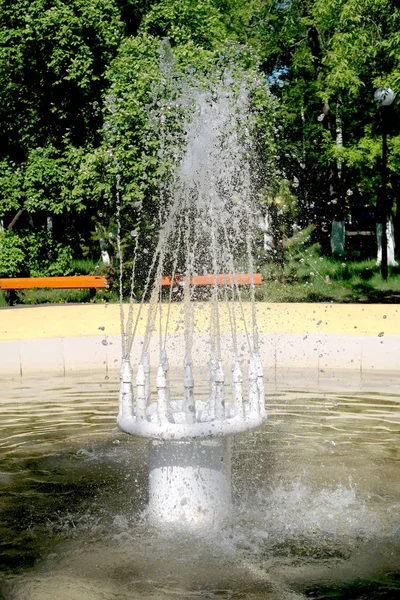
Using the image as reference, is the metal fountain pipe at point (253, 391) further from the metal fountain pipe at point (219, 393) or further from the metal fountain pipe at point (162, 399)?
the metal fountain pipe at point (162, 399)

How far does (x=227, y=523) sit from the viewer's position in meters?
5.63

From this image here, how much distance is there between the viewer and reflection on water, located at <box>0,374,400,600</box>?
4.87 meters

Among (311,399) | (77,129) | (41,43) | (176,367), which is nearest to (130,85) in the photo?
(41,43)

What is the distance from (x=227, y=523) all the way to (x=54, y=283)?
529 inches

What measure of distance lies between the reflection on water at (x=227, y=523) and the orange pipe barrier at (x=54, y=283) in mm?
9407

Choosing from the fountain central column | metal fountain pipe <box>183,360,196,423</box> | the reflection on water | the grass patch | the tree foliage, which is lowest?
the reflection on water

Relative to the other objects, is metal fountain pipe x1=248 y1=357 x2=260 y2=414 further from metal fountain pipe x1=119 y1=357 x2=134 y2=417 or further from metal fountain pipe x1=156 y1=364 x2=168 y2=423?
metal fountain pipe x1=119 y1=357 x2=134 y2=417

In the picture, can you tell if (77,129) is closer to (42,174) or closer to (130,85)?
(42,174)

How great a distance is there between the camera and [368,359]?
11531 millimetres

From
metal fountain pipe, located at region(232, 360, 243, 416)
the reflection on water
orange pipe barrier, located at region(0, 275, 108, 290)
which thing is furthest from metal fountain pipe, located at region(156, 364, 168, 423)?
orange pipe barrier, located at region(0, 275, 108, 290)

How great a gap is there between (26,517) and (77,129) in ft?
69.7

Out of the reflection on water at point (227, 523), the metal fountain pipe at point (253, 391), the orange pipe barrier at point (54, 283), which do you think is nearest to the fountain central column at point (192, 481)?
the reflection on water at point (227, 523)

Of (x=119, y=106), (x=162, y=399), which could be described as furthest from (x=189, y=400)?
(x=119, y=106)

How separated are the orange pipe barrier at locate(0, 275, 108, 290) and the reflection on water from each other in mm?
9407
